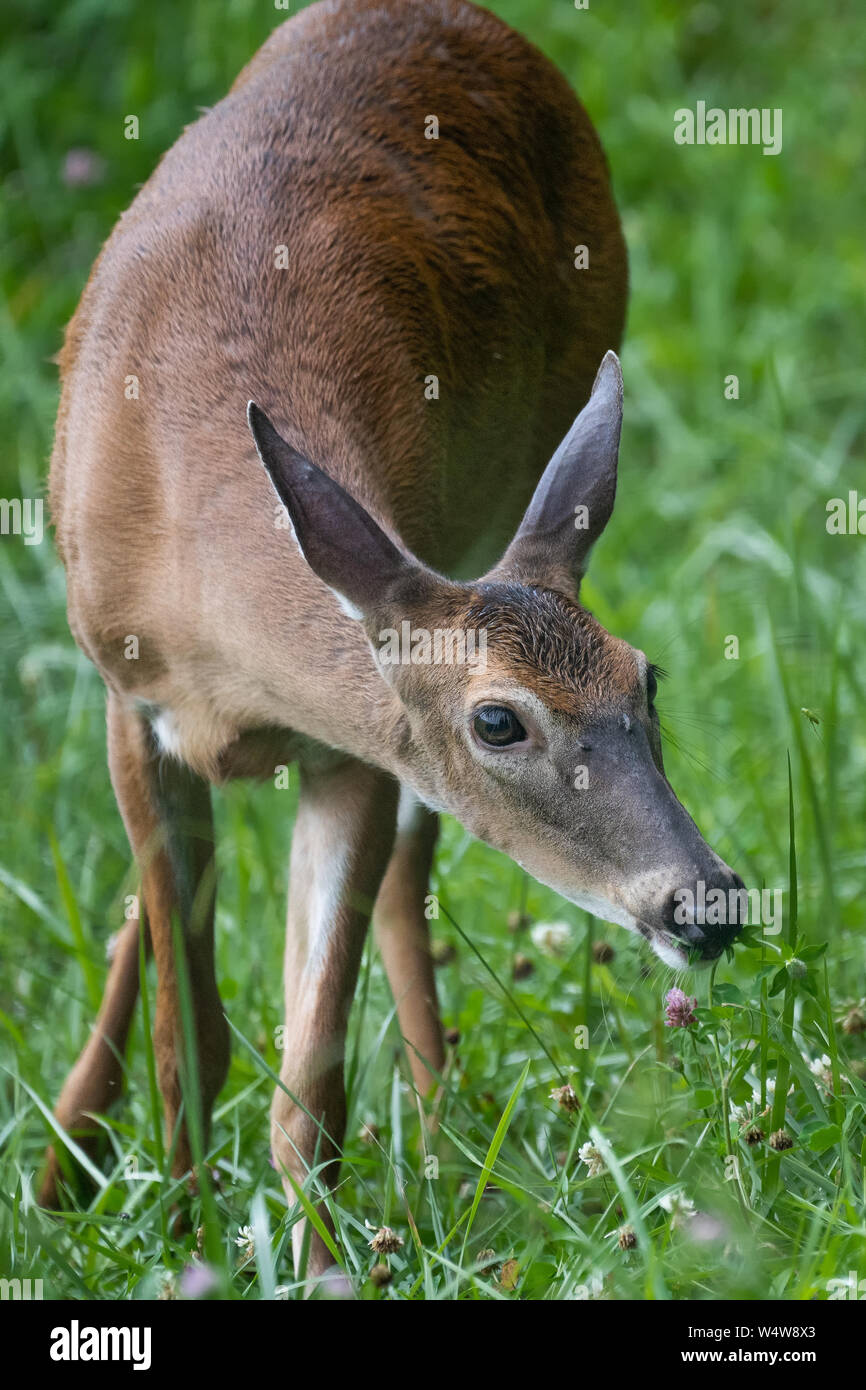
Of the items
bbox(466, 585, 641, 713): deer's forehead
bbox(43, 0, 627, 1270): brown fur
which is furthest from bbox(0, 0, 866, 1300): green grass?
bbox(466, 585, 641, 713): deer's forehead

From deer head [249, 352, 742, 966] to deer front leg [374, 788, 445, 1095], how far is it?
41.7 inches

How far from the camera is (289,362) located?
4.22 metres

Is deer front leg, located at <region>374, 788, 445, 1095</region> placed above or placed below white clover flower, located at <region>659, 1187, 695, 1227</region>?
above

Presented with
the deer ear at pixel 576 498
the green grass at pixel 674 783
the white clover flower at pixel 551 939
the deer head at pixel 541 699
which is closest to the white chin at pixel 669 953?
the deer head at pixel 541 699

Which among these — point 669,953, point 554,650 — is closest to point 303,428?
point 554,650

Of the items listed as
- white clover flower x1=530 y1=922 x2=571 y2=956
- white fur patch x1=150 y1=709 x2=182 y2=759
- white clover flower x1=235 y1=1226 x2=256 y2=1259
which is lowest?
white clover flower x1=235 y1=1226 x2=256 y2=1259

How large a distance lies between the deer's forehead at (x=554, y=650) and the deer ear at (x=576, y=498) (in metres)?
0.20

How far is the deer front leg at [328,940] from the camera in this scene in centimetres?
426

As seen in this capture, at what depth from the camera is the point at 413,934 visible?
200 inches

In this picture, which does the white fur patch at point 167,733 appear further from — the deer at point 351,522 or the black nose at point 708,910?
the black nose at point 708,910

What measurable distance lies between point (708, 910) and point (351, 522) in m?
0.97

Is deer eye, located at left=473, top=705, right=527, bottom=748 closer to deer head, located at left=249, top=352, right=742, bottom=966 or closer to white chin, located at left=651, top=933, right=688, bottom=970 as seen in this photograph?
deer head, located at left=249, top=352, right=742, bottom=966

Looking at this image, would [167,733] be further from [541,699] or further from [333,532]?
[541,699]

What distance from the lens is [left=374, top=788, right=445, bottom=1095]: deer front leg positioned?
4887 mm
